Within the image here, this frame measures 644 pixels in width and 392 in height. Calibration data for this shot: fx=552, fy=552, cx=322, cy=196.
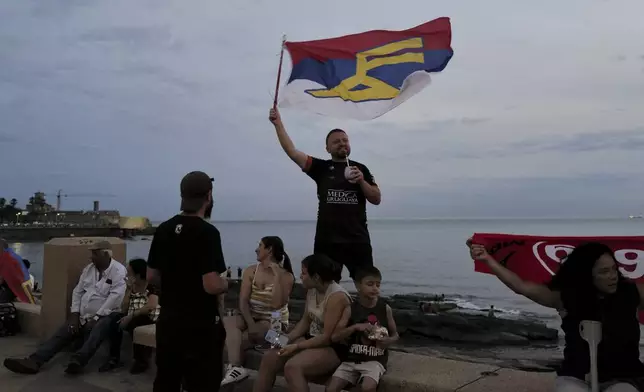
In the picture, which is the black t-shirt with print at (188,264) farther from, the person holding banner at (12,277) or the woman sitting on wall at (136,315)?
the person holding banner at (12,277)

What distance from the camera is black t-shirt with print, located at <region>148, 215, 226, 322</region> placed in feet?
11.6

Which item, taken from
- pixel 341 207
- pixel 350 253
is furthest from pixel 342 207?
pixel 350 253

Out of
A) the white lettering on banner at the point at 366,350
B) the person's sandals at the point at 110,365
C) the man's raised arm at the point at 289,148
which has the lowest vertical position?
the person's sandals at the point at 110,365

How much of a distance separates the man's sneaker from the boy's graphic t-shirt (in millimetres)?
3926

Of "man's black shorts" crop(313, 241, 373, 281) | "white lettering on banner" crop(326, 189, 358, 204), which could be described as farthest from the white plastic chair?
"white lettering on banner" crop(326, 189, 358, 204)

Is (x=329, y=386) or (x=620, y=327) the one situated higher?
(x=620, y=327)

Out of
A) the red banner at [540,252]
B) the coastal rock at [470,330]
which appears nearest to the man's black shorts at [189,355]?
the red banner at [540,252]

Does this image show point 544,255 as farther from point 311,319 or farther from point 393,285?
point 393,285

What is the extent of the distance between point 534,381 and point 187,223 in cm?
306

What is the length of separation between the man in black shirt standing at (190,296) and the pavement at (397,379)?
1.68 m

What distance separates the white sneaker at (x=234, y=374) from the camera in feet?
17.4

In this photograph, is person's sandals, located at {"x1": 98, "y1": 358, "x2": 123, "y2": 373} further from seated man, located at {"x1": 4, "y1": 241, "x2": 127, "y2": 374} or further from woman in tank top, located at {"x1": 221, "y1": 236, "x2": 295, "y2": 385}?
woman in tank top, located at {"x1": 221, "y1": 236, "x2": 295, "y2": 385}

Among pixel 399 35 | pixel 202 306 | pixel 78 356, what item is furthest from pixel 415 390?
pixel 78 356

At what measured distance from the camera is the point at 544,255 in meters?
4.30
